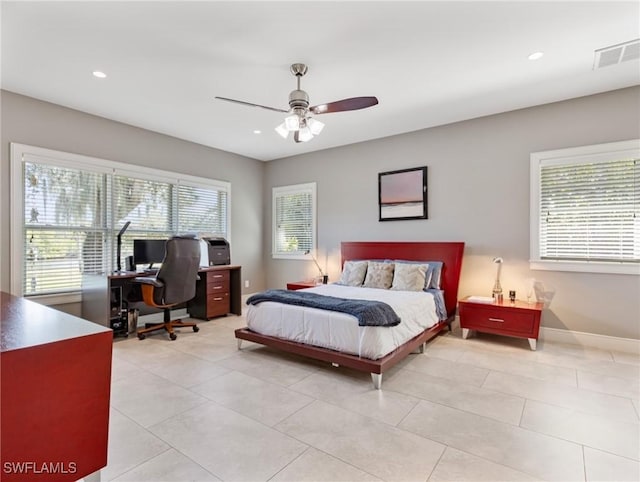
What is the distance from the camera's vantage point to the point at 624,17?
2.39 metres

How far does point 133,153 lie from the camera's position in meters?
4.62

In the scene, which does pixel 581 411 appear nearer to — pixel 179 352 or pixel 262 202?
pixel 179 352

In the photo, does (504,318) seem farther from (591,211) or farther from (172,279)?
(172,279)

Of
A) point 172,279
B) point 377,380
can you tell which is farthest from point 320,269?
point 377,380

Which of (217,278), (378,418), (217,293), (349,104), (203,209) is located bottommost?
(378,418)

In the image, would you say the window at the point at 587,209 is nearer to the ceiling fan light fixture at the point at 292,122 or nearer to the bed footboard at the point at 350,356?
the bed footboard at the point at 350,356

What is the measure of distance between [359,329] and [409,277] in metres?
1.55

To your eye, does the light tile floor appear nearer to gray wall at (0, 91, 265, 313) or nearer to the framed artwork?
the framed artwork

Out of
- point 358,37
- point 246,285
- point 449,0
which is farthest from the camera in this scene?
point 246,285

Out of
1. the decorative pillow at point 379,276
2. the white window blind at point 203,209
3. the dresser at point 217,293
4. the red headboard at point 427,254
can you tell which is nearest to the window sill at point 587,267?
the red headboard at point 427,254

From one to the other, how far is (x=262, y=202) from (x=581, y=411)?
5584 millimetres

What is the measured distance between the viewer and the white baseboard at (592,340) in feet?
11.5

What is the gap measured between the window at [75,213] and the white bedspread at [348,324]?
2.29 metres

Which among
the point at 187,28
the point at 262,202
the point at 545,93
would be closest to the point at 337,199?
the point at 262,202
